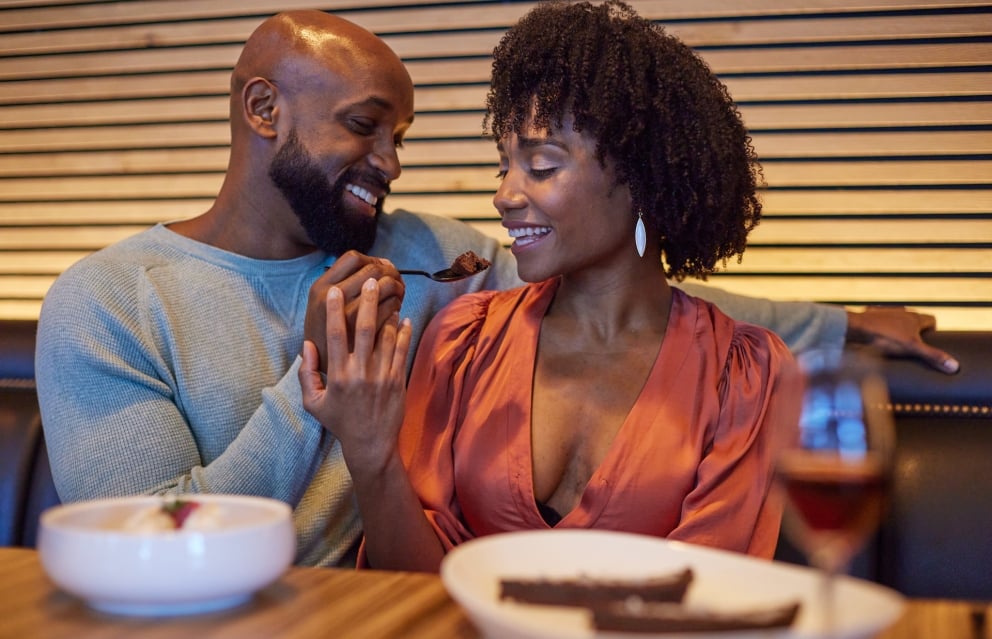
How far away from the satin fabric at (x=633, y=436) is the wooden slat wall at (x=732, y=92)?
790mm

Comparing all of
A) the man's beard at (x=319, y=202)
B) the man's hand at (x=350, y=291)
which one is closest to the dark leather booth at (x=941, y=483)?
the man's hand at (x=350, y=291)

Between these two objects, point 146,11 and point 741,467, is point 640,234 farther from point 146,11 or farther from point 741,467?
point 146,11

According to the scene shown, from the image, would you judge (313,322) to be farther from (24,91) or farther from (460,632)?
(24,91)

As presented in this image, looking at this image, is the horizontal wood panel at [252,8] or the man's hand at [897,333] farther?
the horizontal wood panel at [252,8]

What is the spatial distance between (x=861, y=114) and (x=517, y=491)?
56.6 inches

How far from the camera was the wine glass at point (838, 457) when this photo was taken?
2.99 ft

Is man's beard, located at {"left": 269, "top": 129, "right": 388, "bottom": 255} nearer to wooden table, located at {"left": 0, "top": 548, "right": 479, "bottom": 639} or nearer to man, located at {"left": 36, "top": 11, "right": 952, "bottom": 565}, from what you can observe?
man, located at {"left": 36, "top": 11, "right": 952, "bottom": 565}

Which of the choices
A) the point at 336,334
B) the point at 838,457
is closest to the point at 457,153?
the point at 336,334

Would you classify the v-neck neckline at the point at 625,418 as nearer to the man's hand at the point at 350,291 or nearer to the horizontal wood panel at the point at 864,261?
the man's hand at the point at 350,291

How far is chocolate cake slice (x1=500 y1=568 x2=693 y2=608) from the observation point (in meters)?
1.04

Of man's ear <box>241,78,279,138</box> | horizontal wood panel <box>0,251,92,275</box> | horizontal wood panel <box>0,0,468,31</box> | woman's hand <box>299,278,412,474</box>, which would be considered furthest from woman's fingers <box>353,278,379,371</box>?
horizontal wood panel <box>0,251,92,275</box>

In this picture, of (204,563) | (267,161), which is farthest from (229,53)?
(204,563)

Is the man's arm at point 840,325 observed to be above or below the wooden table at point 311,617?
above

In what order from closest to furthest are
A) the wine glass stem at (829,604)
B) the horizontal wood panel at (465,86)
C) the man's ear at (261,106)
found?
the wine glass stem at (829,604) → the man's ear at (261,106) → the horizontal wood panel at (465,86)
